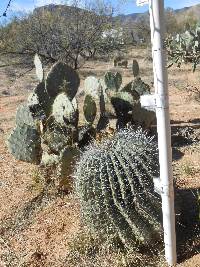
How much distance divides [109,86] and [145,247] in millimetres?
2996

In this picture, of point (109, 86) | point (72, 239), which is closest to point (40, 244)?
point (72, 239)

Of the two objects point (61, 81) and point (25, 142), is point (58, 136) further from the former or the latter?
point (61, 81)

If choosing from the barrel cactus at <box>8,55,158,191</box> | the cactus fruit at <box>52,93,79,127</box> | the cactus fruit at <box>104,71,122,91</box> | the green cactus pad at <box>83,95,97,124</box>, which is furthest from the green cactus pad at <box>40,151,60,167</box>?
the cactus fruit at <box>104,71,122,91</box>

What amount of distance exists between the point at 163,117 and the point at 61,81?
2.51 m

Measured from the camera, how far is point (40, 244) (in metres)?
3.72

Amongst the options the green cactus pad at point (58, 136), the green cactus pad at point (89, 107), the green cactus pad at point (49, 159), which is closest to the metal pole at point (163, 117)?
the green cactus pad at point (49, 159)

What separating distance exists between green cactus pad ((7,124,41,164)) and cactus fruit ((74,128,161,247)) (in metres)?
1.47

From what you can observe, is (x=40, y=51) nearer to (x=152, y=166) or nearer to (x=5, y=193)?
(x=5, y=193)

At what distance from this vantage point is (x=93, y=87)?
5.18 m

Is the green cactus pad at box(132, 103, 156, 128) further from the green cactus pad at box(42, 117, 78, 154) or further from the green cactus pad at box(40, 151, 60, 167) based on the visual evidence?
the green cactus pad at box(40, 151, 60, 167)

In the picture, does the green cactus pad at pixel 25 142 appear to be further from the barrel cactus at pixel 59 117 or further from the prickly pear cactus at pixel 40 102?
the prickly pear cactus at pixel 40 102

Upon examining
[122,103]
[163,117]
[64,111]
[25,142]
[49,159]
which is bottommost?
[49,159]

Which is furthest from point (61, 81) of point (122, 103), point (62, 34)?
point (62, 34)

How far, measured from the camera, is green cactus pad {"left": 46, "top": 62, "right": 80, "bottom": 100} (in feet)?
16.7
